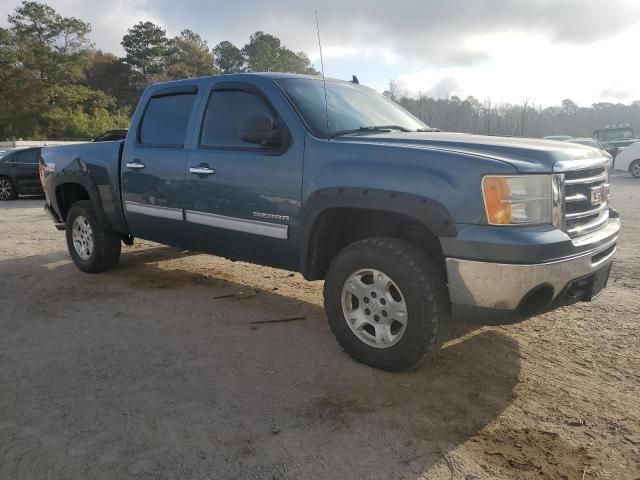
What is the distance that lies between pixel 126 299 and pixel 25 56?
46.5 m

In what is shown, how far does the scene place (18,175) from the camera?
48.9 ft

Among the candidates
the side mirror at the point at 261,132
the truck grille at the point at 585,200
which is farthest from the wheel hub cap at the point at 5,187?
the truck grille at the point at 585,200

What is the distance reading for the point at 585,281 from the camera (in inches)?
126

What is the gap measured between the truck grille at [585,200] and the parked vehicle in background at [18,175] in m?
14.9

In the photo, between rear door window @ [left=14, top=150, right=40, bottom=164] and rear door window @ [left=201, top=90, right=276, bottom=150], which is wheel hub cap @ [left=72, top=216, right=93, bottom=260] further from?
rear door window @ [left=14, top=150, right=40, bottom=164]

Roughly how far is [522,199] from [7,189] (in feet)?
51.0

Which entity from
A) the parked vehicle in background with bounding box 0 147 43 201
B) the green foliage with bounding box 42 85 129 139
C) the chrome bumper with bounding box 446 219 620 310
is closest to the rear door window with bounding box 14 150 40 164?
the parked vehicle in background with bounding box 0 147 43 201

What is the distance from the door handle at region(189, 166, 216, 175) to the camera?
4298 millimetres

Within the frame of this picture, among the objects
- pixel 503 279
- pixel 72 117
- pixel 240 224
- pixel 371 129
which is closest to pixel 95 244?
pixel 240 224

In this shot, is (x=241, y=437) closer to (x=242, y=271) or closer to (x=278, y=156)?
(x=278, y=156)

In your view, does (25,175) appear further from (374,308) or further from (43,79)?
(43,79)

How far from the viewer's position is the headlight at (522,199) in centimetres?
290

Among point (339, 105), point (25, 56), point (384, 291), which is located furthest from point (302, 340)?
point (25, 56)

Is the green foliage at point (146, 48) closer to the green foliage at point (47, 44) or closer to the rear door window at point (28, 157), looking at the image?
the green foliage at point (47, 44)
